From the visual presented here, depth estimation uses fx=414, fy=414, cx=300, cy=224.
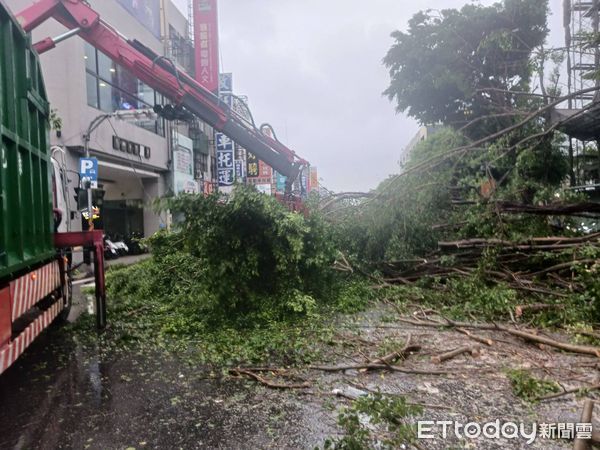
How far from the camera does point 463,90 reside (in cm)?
1495

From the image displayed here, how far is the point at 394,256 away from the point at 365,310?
177 centimetres

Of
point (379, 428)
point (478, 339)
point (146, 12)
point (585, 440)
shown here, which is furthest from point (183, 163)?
point (585, 440)

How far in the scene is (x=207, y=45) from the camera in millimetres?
20453

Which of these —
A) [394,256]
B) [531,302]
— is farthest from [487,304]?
[394,256]

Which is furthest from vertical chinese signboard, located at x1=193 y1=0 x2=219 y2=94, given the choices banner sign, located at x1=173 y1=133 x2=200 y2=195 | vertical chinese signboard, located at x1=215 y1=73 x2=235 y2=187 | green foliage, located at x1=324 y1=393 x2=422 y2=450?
green foliage, located at x1=324 y1=393 x2=422 y2=450

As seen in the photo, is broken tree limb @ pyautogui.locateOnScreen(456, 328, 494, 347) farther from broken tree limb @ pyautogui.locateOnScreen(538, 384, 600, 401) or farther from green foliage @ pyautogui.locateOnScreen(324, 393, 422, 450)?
green foliage @ pyautogui.locateOnScreen(324, 393, 422, 450)

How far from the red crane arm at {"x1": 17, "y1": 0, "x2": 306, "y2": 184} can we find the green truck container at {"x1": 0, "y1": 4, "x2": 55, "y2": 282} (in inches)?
156

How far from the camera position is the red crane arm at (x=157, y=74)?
25.7 feet

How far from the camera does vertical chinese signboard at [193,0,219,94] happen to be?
2019cm

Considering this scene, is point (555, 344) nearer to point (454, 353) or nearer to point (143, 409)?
point (454, 353)

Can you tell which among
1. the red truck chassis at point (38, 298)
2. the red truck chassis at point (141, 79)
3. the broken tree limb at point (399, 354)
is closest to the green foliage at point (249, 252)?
the red truck chassis at point (38, 298)

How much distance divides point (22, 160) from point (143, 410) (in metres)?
2.65
